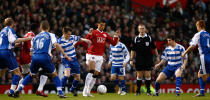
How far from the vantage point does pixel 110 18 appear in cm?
2014

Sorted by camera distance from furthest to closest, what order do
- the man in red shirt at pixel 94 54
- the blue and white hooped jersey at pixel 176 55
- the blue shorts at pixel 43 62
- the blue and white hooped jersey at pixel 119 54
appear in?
the blue and white hooped jersey at pixel 119 54 → the blue and white hooped jersey at pixel 176 55 → the man in red shirt at pixel 94 54 → the blue shorts at pixel 43 62

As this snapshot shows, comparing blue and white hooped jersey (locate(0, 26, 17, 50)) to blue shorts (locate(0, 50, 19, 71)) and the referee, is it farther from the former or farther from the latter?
the referee

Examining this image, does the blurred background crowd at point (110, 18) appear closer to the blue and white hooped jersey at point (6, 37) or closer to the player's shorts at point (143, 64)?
the player's shorts at point (143, 64)

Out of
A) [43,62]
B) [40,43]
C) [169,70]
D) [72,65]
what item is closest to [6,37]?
[40,43]

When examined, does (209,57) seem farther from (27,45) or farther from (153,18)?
(153,18)

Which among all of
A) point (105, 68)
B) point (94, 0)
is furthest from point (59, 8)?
point (105, 68)

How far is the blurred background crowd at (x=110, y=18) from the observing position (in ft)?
58.3

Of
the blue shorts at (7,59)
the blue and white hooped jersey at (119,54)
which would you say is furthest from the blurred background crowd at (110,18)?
the blue shorts at (7,59)

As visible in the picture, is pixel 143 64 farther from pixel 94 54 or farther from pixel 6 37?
pixel 6 37

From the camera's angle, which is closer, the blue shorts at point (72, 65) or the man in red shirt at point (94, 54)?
the man in red shirt at point (94, 54)

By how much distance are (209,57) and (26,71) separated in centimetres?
631

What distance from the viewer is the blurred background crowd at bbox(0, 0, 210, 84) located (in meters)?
17.8

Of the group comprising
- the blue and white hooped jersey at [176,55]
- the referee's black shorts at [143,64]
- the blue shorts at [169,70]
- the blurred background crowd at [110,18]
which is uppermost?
the blurred background crowd at [110,18]

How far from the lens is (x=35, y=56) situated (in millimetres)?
10047
